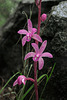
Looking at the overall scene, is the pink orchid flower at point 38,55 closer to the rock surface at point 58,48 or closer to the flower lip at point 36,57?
the flower lip at point 36,57

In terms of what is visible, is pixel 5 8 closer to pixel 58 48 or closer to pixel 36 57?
pixel 58 48

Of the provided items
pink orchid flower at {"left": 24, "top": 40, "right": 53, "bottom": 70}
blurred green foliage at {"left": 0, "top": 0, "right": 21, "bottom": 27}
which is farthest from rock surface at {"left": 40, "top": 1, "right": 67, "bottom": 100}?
blurred green foliage at {"left": 0, "top": 0, "right": 21, "bottom": 27}

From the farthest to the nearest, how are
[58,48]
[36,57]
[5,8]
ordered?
1. [5,8]
2. [58,48]
3. [36,57]

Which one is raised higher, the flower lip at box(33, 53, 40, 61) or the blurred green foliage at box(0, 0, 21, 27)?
the blurred green foliage at box(0, 0, 21, 27)

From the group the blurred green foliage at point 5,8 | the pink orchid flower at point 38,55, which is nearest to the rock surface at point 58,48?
the pink orchid flower at point 38,55

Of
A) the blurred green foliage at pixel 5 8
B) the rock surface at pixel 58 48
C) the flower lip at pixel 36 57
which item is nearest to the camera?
the flower lip at pixel 36 57

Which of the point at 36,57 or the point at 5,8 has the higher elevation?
the point at 5,8

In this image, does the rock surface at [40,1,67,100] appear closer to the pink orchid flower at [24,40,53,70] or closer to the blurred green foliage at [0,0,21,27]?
the pink orchid flower at [24,40,53,70]

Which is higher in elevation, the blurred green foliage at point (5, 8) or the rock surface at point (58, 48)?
the blurred green foliage at point (5, 8)

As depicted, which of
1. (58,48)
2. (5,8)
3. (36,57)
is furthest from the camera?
(5,8)

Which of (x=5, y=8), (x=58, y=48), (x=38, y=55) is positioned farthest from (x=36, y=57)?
(x=5, y=8)

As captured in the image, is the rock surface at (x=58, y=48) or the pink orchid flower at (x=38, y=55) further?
the rock surface at (x=58, y=48)

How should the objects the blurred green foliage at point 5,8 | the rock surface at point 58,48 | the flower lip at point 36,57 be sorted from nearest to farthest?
the flower lip at point 36,57 < the rock surface at point 58,48 < the blurred green foliage at point 5,8
